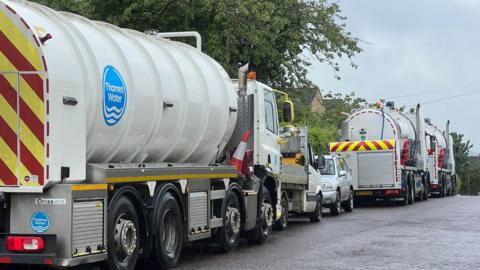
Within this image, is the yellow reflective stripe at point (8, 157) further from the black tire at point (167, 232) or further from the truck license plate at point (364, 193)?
the truck license plate at point (364, 193)

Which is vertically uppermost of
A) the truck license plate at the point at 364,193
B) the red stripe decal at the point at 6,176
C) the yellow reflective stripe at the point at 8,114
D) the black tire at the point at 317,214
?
the yellow reflective stripe at the point at 8,114

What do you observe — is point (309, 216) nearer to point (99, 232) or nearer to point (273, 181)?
point (273, 181)

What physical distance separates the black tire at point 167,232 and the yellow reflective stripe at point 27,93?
2470 mm

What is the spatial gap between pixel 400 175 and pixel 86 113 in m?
19.5

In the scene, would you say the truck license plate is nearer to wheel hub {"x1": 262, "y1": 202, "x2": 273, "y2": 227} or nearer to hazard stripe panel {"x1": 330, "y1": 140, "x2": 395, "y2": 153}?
hazard stripe panel {"x1": 330, "y1": 140, "x2": 395, "y2": 153}

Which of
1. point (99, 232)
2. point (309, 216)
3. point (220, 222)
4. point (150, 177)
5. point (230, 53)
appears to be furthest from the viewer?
point (230, 53)

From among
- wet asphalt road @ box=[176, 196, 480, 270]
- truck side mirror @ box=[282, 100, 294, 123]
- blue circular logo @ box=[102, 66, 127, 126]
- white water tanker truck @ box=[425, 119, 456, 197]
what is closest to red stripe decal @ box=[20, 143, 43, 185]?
blue circular logo @ box=[102, 66, 127, 126]

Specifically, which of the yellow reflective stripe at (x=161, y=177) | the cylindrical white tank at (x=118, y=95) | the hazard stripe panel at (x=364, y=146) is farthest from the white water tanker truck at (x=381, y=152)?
the cylindrical white tank at (x=118, y=95)

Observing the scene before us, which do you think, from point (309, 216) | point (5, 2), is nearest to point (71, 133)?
point (5, 2)

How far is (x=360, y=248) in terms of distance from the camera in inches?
495

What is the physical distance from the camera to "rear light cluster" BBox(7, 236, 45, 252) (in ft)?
23.8

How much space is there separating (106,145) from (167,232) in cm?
196

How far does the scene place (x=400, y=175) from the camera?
25859 millimetres

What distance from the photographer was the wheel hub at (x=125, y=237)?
8297 millimetres
